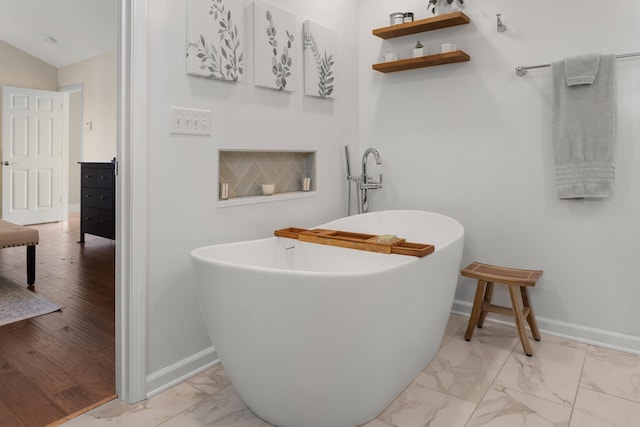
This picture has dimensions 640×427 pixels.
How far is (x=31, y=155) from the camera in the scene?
663 cm

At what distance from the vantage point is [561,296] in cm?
272

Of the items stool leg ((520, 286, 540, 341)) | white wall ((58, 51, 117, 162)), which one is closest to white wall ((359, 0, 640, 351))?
stool leg ((520, 286, 540, 341))

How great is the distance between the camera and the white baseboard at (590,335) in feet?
8.26

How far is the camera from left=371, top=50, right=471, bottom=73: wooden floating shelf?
2.82 m

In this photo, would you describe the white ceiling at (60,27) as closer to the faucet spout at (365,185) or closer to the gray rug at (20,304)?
the gray rug at (20,304)

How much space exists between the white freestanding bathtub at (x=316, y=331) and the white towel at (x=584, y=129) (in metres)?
1.08

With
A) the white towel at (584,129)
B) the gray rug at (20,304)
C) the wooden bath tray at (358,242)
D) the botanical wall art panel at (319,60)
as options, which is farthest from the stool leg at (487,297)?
the gray rug at (20,304)

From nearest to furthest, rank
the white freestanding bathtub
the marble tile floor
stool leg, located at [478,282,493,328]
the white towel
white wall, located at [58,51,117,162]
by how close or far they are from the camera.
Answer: the white freestanding bathtub, the marble tile floor, the white towel, stool leg, located at [478,282,493,328], white wall, located at [58,51,117,162]

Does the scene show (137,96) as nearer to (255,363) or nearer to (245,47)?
(245,47)

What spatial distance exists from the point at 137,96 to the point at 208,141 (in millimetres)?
423

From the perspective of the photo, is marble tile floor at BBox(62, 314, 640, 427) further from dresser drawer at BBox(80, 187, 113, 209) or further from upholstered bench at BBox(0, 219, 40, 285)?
dresser drawer at BBox(80, 187, 113, 209)

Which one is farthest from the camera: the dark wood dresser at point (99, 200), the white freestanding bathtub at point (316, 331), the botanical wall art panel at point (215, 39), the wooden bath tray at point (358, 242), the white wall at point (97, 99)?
the white wall at point (97, 99)

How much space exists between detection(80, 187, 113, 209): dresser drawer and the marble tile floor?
10.6 ft

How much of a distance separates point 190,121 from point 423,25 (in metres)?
1.65
